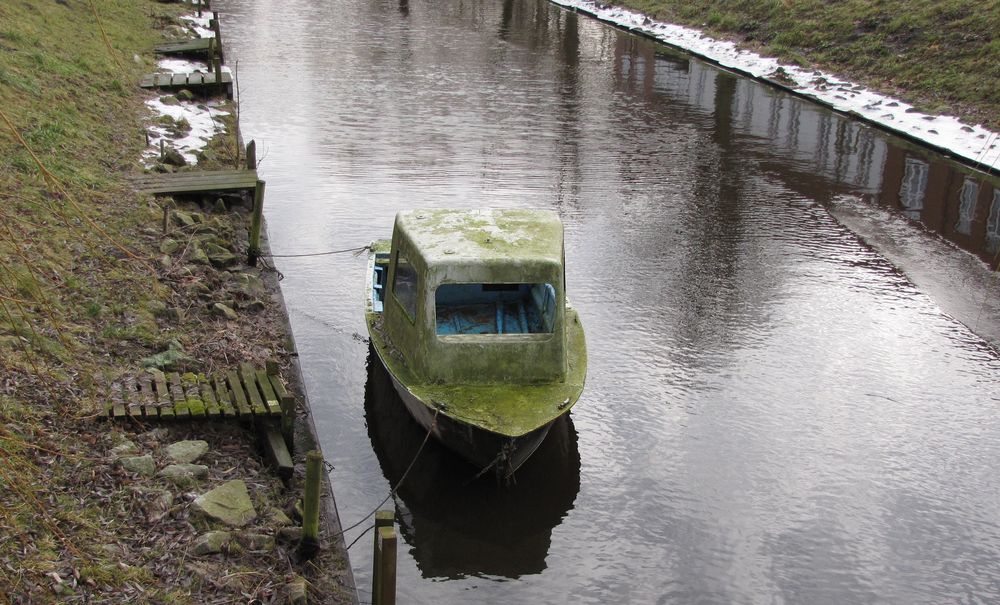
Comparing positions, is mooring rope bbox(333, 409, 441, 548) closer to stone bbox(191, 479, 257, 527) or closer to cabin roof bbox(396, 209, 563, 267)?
stone bbox(191, 479, 257, 527)

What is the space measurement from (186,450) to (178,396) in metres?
1.09

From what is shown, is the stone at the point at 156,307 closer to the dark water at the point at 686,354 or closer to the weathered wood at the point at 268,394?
the weathered wood at the point at 268,394

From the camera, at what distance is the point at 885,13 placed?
117ft

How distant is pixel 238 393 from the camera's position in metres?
11.0

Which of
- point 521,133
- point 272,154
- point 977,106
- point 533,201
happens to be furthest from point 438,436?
point 977,106

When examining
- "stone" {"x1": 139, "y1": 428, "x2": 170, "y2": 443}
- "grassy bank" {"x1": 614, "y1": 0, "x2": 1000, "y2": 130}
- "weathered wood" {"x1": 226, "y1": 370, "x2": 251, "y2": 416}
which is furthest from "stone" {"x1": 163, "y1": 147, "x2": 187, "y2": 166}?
"grassy bank" {"x1": 614, "y1": 0, "x2": 1000, "y2": 130}

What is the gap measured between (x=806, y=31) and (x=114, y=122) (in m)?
28.1

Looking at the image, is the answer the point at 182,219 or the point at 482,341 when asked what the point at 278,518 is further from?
the point at 182,219

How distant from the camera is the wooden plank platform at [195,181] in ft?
57.9

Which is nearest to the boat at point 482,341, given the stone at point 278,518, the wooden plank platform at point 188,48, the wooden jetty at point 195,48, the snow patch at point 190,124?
the stone at point 278,518

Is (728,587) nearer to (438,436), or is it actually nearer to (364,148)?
(438,436)

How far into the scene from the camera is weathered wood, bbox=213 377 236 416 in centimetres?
1058

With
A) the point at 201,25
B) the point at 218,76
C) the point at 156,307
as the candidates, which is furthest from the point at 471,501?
the point at 201,25

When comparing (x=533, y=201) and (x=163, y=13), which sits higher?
(x=163, y=13)
